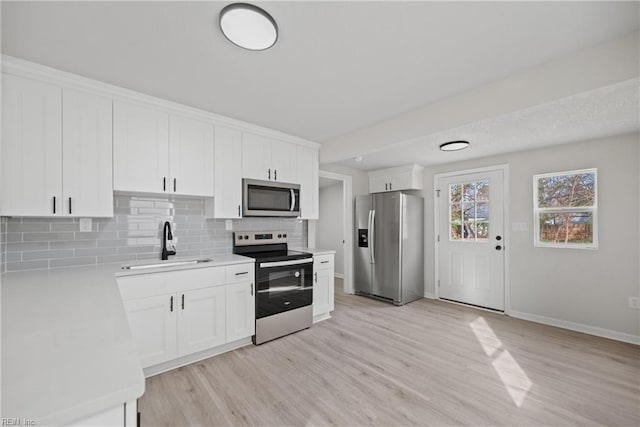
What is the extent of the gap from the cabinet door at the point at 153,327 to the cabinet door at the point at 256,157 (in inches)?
59.3

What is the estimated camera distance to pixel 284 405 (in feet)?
6.31

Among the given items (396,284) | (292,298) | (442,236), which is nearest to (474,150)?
(442,236)

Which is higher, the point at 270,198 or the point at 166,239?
the point at 270,198

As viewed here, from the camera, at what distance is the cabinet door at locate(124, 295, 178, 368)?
215 centimetres

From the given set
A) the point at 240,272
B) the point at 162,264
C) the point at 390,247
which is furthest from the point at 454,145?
the point at 162,264

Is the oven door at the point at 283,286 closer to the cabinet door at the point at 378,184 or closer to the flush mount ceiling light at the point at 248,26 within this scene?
the flush mount ceiling light at the point at 248,26

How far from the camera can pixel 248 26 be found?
1.51m

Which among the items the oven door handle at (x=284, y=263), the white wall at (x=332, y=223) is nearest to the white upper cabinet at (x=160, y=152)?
the oven door handle at (x=284, y=263)

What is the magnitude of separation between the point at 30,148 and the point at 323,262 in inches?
112

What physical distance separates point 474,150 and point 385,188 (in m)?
1.58

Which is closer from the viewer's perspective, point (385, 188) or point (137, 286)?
point (137, 286)

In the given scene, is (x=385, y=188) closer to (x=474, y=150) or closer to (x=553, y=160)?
(x=474, y=150)

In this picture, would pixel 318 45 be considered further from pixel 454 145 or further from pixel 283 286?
pixel 283 286

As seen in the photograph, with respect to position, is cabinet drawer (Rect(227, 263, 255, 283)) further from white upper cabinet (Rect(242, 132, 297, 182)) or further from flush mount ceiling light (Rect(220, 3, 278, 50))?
flush mount ceiling light (Rect(220, 3, 278, 50))
